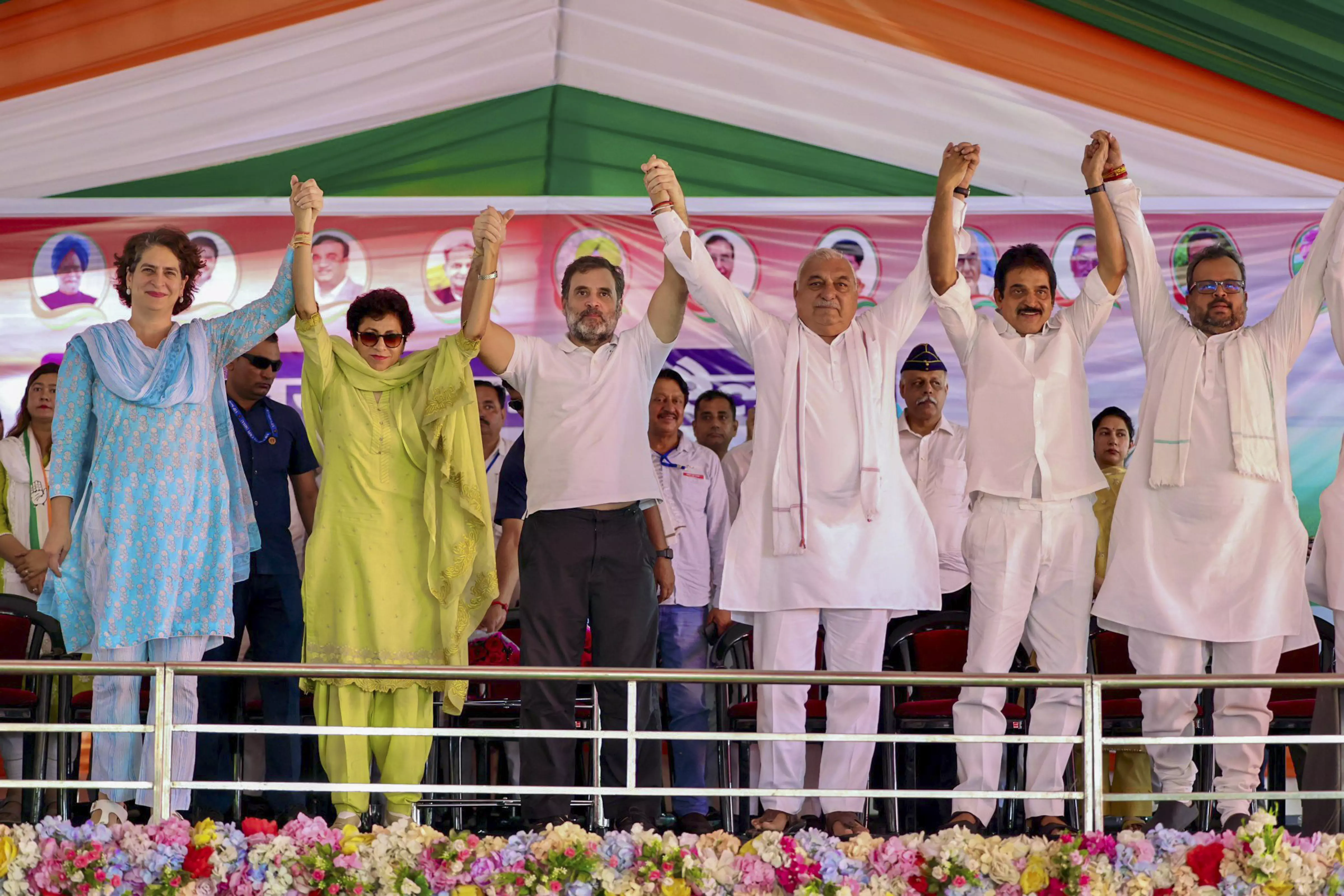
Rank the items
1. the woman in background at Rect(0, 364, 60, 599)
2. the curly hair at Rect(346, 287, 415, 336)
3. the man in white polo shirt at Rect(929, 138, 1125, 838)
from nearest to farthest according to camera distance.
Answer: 1. the man in white polo shirt at Rect(929, 138, 1125, 838)
2. the curly hair at Rect(346, 287, 415, 336)
3. the woman in background at Rect(0, 364, 60, 599)

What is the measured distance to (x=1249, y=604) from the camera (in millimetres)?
3811

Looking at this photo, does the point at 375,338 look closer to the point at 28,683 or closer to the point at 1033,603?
the point at 28,683

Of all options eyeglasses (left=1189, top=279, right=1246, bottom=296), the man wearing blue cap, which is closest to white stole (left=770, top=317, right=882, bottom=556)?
eyeglasses (left=1189, top=279, right=1246, bottom=296)

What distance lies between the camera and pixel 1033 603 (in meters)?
3.94

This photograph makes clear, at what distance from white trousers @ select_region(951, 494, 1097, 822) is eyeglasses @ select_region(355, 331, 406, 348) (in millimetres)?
1676

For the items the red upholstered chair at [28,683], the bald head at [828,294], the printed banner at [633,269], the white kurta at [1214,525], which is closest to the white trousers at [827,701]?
the white kurta at [1214,525]

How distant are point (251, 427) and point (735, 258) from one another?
255 centimetres

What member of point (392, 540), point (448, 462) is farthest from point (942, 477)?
point (392, 540)

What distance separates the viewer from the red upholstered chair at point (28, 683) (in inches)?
157

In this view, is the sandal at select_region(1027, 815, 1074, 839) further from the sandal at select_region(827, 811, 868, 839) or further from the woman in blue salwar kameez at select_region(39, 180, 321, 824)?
the woman in blue salwar kameez at select_region(39, 180, 321, 824)

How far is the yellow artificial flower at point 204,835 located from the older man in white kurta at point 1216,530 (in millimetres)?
2330

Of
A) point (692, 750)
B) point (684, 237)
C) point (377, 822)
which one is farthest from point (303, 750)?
point (684, 237)

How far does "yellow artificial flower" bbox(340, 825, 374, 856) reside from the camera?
3029 mm

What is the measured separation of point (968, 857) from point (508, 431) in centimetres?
368
